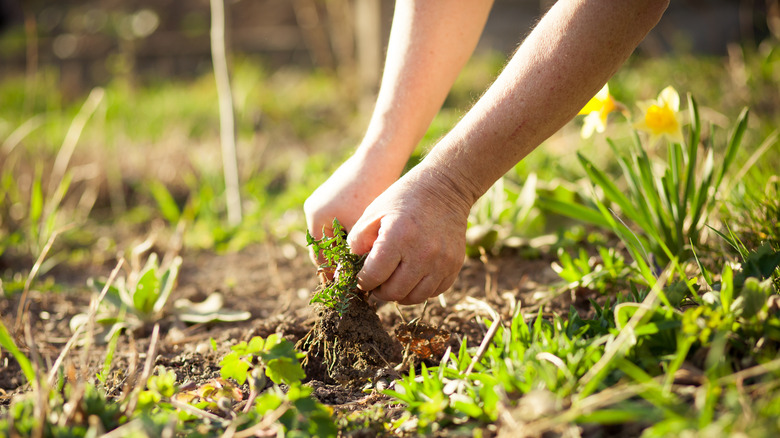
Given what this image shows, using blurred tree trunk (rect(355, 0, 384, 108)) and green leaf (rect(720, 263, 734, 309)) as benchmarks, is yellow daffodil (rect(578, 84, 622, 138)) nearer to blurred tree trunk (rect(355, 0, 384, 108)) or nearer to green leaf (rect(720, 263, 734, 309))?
→ green leaf (rect(720, 263, 734, 309))

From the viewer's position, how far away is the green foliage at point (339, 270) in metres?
1.27

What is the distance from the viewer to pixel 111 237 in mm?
3098

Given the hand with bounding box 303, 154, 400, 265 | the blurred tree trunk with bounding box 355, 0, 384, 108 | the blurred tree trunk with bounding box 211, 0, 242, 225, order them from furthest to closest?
the blurred tree trunk with bounding box 355, 0, 384, 108, the blurred tree trunk with bounding box 211, 0, 242, 225, the hand with bounding box 303, 154, 400, 265

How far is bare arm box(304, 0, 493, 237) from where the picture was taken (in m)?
1.42

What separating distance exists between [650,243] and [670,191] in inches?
6.4

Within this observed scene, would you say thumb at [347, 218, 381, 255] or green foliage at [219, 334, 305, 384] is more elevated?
thumb at [347, 218, 381, 255]

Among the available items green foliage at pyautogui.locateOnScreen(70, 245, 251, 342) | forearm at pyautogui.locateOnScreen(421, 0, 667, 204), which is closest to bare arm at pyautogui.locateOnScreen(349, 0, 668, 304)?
forearm at pyautogui.locateOnScreen(421, 0, 667, 204)

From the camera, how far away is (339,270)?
4.21ft

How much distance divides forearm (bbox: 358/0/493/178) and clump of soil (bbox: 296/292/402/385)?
0.41 meters

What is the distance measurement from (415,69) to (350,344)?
74 centimetres

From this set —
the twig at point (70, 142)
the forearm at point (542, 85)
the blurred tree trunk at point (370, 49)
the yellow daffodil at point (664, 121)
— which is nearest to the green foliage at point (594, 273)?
the yellow daffodil at point (664, 121)

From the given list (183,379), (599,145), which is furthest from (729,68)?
(183,379)

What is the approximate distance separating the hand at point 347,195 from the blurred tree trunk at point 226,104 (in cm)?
148

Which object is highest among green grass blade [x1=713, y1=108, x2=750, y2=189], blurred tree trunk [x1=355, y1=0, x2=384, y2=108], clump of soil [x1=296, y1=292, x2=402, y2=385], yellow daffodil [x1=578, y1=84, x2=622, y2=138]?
blurred tree trunk [x1=355, y1=0, x2=384, y2=108]
